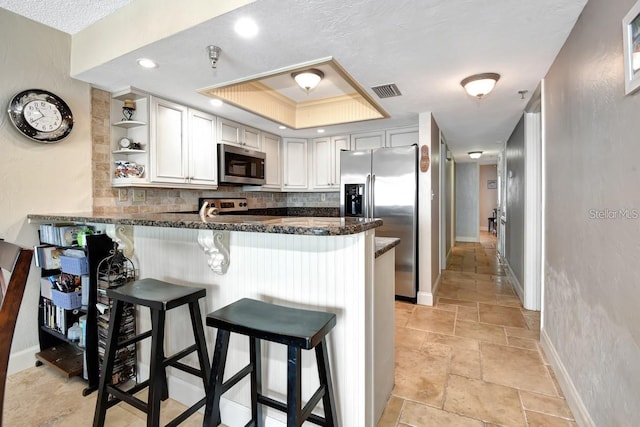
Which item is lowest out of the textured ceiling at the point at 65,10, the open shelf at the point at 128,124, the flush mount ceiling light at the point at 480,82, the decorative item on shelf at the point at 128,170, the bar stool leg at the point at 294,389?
the bar stool leg at the point at 294,389

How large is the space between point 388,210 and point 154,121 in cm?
257

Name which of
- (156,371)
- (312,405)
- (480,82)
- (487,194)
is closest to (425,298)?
(480,82)

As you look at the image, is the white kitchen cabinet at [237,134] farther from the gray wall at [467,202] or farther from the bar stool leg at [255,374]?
the gray wall at [467,202]

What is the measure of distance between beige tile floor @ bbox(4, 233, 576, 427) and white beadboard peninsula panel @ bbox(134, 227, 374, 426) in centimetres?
43

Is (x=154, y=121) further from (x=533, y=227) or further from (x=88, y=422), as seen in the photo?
(x=533, y=227)

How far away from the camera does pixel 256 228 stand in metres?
1.20

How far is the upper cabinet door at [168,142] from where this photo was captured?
272cm

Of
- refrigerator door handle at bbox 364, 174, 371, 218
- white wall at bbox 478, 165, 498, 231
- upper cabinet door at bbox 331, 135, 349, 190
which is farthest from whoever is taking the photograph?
white wall at bbox 478, 165, 498, 231

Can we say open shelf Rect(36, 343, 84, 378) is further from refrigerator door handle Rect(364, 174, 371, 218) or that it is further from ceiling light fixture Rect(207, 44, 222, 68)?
refrigerator door handle Rect(364, 174, 371, 218)

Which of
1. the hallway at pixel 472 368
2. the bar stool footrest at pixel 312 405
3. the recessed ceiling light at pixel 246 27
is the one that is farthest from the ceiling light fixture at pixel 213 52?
the hallway at pixel 472 368

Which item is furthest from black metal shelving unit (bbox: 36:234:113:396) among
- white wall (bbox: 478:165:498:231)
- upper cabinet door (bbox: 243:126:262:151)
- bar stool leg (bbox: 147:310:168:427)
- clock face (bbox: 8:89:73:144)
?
white wall (bbox: 478:165:498:231)

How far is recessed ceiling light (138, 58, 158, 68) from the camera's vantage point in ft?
6.88

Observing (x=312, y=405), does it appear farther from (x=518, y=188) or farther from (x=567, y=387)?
(x=518, y=188)

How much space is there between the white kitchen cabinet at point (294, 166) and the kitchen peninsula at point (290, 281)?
275 cm
